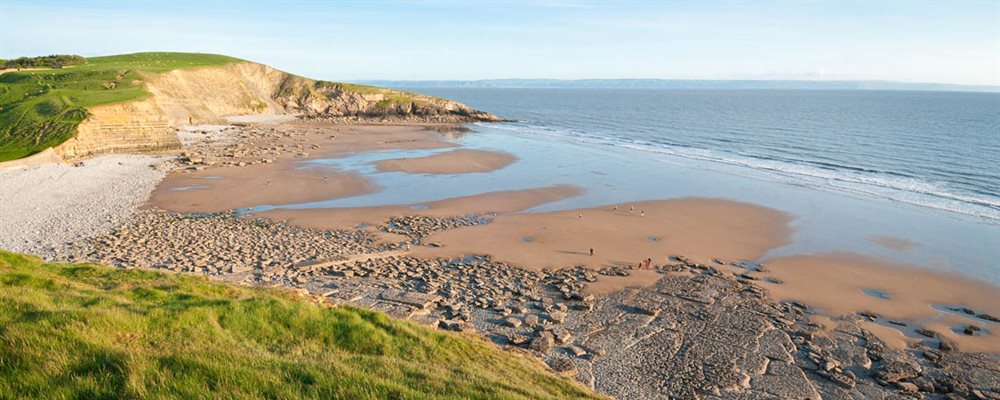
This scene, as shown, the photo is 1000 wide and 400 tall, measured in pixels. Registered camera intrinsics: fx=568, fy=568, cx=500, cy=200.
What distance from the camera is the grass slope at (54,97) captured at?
143 ft

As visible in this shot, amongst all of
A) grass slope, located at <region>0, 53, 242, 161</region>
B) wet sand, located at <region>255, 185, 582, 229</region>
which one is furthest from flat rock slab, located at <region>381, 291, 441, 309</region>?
grass slope, located at <region>0, 53, 242, 161</region>

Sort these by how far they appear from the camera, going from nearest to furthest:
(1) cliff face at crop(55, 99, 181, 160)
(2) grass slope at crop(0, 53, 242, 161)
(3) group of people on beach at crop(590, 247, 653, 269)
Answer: (3) group of people on beach at crop(590, 247, 653, 269)
(2) grass slope at crop(0, 53, 242, 161)
(1) cliff face at crop(55, 99, 181, 160)

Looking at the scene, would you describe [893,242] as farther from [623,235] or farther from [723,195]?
[623,235]

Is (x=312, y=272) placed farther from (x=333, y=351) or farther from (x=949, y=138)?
(x=949, y=138)

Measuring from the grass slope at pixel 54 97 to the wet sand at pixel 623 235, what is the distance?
35.7m

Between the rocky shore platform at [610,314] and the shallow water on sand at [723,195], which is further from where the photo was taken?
the shallow water on sand at [723,195]

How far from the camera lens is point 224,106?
8112cm

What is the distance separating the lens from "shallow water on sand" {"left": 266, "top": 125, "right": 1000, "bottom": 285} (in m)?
29.9

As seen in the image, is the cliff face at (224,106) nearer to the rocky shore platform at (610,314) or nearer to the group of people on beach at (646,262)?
the rocky shore platform at (610,314)

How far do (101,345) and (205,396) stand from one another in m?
2.66

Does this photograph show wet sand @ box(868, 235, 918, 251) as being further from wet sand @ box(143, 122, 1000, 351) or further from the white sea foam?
the white sea foam

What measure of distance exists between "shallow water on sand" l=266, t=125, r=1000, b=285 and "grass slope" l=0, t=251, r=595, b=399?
21992 mm

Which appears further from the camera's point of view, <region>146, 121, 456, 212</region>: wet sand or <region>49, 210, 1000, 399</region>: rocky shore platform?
<region>146, 121, 456, 212</region>: wet sand

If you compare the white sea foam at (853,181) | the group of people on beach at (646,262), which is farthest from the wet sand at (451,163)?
the group of people on beach at (646,262)
